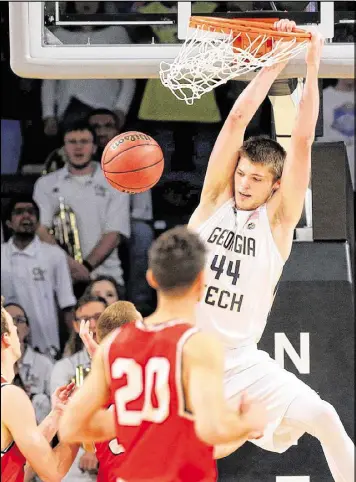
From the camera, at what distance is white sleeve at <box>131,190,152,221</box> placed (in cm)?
745

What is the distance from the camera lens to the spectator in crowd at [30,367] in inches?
274

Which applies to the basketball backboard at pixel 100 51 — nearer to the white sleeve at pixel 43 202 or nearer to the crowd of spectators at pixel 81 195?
the crowd of spectators at pixel 81 195

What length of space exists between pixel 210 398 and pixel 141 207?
432 centimetres

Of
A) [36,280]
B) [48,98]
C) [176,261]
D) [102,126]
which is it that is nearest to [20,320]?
[36,280]

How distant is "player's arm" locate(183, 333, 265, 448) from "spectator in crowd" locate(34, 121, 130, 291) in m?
3.97

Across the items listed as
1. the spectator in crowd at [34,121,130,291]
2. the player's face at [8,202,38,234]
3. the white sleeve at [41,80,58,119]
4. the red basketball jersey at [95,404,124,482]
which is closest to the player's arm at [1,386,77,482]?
the red basketball jersey at [95,404,124,482]

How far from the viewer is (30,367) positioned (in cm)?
701

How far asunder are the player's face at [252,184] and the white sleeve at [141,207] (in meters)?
2.57

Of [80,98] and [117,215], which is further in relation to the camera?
[80,98]

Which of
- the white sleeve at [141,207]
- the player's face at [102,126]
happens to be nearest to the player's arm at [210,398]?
the white sleeve at [141,207]

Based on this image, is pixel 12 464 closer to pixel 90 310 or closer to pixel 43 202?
pixel 90 310

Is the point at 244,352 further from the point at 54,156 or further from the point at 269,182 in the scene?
the point at 54,156

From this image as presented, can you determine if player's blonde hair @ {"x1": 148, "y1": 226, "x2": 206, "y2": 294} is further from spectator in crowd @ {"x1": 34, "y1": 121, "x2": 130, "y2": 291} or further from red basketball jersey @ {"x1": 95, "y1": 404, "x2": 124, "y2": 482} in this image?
spectator in crowd @ {"x1": 34, "y1": 121, "x2": 130, "y2": 291}

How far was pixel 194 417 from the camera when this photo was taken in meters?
3.36
